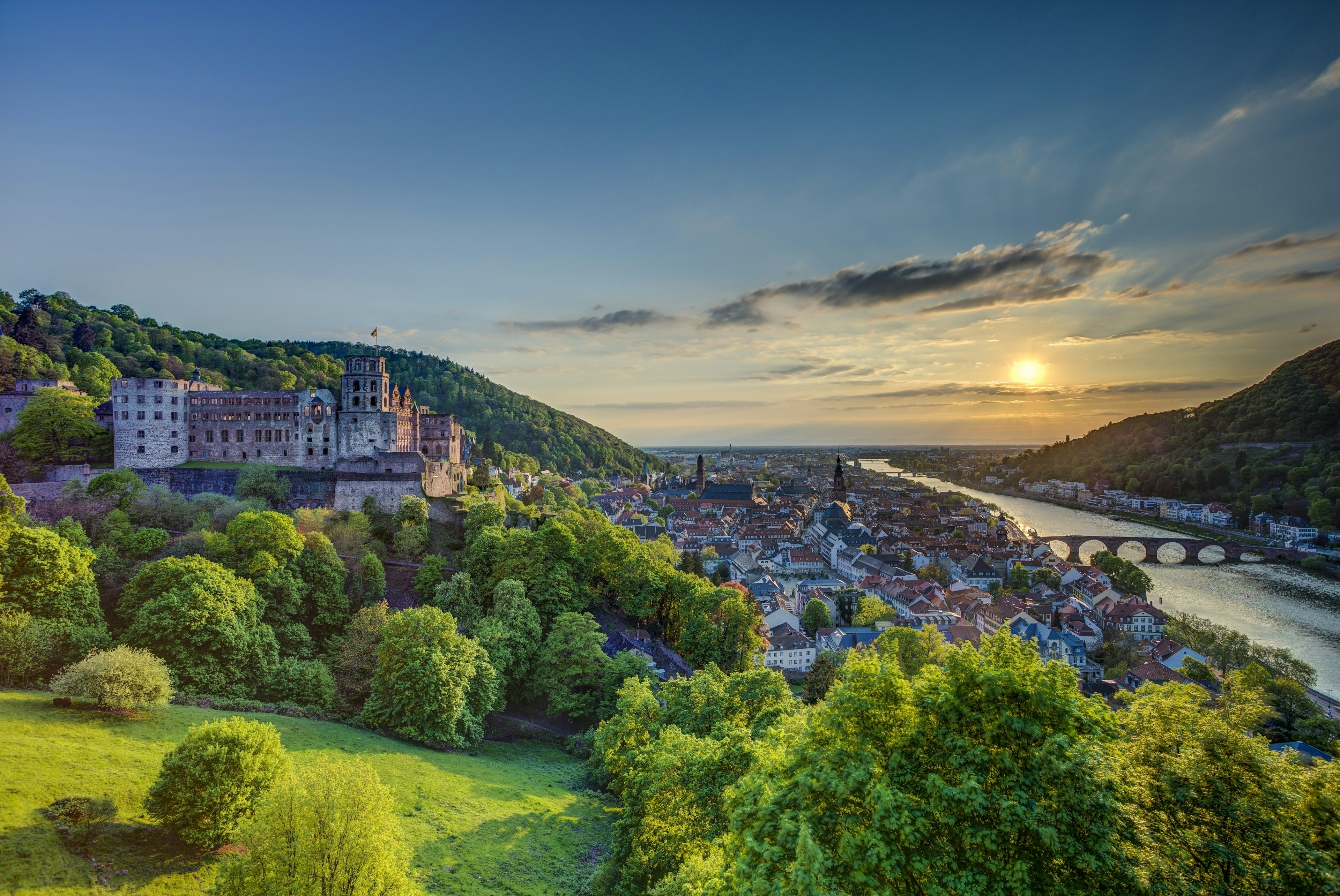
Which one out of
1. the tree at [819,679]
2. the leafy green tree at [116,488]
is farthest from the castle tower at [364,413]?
the tree at [819,679]

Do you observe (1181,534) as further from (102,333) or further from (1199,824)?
(102,333)

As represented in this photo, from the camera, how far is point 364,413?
40312 millimetres

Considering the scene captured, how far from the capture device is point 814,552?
7719cm

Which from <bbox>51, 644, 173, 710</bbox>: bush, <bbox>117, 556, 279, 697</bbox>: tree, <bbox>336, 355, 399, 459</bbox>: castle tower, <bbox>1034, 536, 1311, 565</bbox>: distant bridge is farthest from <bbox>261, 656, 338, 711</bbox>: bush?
<bbox>1034, 536, 1311, 565</bbox>: distant bridge

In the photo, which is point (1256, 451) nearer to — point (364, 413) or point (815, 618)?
point (815, 618)

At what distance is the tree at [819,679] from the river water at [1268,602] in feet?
102

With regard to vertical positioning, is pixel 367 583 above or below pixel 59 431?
below

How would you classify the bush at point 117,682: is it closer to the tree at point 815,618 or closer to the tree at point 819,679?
the tree at point 819,679

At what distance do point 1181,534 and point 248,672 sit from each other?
107 meters

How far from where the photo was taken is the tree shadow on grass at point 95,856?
35.5 ft

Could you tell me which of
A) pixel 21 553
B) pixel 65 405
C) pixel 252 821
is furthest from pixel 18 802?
pixel 65 405

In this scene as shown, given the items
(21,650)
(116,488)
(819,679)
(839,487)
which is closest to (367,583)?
(21,650)

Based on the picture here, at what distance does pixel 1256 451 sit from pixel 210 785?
133 metres

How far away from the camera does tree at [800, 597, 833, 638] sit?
162 ft
